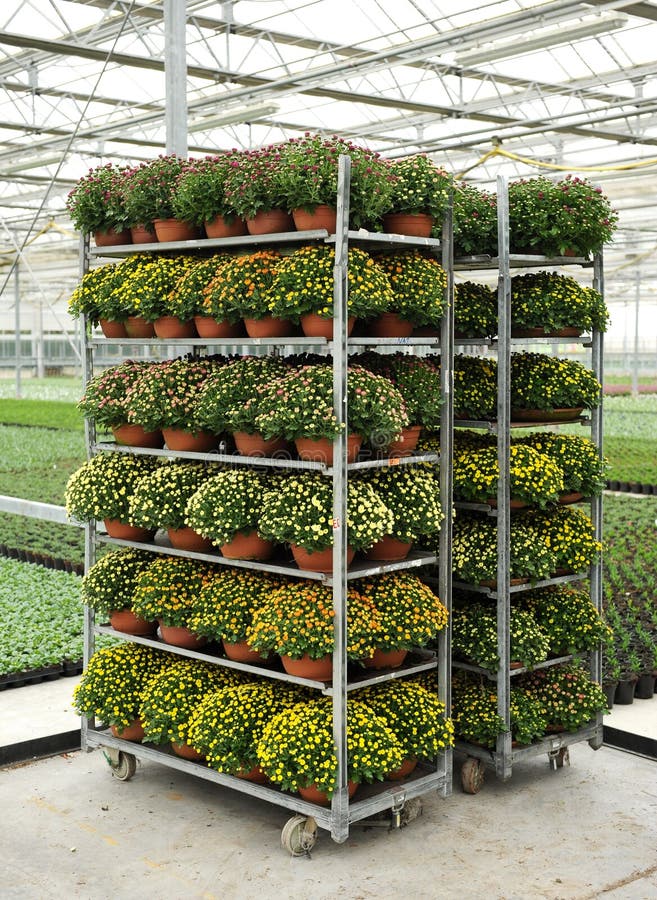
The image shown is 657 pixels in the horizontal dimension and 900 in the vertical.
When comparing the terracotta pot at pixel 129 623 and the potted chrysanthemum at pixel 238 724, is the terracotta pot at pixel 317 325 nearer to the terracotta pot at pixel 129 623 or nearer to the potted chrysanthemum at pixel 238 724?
the potted chrysanthemum at pixel 238 724

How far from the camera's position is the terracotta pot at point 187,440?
5.14 metres

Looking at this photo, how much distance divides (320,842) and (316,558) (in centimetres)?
129

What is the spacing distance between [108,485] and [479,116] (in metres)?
10.5

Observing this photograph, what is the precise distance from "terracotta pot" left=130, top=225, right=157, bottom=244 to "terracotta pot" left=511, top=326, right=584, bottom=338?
1934 millimetres

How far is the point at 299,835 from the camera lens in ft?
14.9

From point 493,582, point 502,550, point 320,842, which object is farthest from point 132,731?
point 502,550

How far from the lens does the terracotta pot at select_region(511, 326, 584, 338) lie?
5375mm

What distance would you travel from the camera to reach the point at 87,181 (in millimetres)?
Answer: 5477

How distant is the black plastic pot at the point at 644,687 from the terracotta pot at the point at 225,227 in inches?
143

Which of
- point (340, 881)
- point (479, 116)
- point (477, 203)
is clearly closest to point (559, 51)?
point (479, 116)

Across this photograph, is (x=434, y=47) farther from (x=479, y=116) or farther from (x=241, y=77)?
(x=479, y=116)

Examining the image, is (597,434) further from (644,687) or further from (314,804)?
(314,804)

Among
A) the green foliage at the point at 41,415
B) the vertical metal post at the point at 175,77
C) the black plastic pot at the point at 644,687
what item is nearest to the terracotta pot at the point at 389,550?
the black plastic pot at the point at 644,687

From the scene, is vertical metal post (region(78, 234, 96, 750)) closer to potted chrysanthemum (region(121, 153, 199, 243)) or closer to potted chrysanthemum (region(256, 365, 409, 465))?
potted chrysanthemum (region(121, 153, 199, 243))
